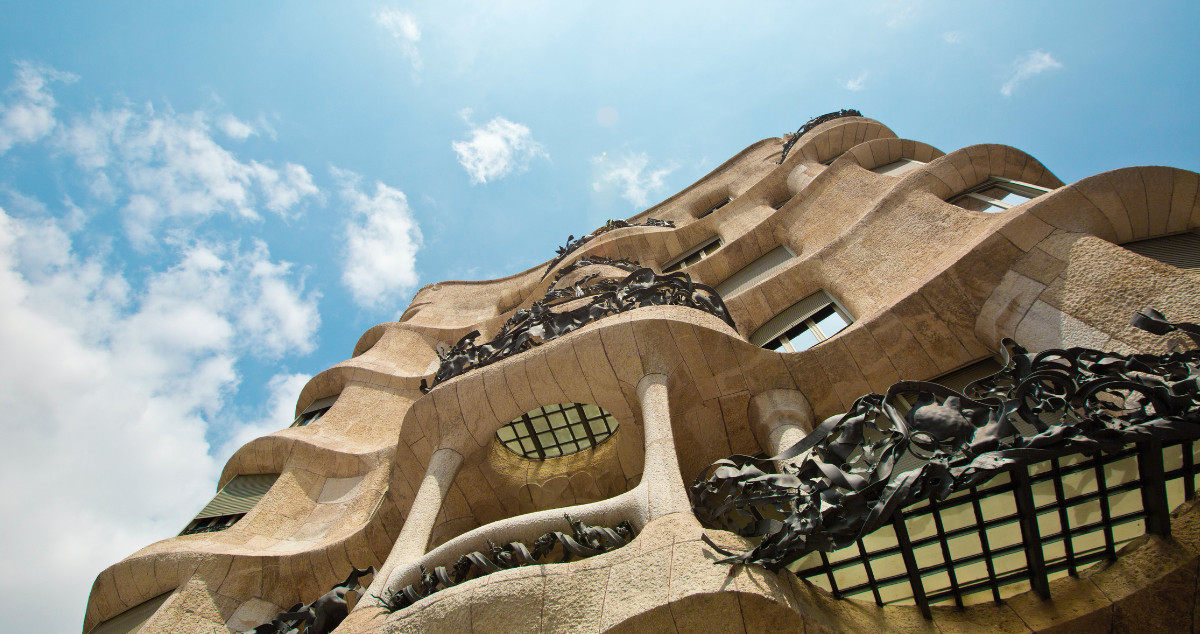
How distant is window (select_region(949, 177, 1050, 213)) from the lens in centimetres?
945

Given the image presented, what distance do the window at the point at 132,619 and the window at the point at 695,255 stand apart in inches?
560

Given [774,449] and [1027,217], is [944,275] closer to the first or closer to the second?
[1027,217]

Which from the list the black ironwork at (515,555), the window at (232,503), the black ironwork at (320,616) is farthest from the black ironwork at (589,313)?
the window at (232,503)

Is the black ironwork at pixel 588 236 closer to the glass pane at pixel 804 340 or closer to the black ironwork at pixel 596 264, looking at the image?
the black ironwork at pixel 596 264

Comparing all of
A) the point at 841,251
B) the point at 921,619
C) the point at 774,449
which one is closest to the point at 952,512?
the point at 921,619

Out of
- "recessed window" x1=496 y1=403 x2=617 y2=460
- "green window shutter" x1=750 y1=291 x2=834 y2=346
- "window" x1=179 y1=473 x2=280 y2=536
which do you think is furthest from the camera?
"window" x1=179 y1=473 x2=280 y2=536

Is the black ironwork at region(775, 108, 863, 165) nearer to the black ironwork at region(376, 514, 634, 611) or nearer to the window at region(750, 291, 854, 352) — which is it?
the window at region(750, 291, 854, 352)

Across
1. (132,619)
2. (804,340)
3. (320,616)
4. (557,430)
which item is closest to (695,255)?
(804,340)

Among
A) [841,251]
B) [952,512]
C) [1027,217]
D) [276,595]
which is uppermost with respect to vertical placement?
[841,251]

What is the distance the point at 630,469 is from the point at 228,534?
677 centimetres

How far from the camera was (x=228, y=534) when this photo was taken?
33.0ft

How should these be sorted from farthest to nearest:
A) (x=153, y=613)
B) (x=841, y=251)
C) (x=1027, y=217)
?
(x=841, y=251)
(x=153, y=613)
(x=1027, y=217)

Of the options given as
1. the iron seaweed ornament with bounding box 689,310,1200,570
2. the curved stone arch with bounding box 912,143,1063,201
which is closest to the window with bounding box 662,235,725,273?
the curved stone arch with bounding box 912,143,1063,201

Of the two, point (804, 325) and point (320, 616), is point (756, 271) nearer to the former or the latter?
point (804, 325)
